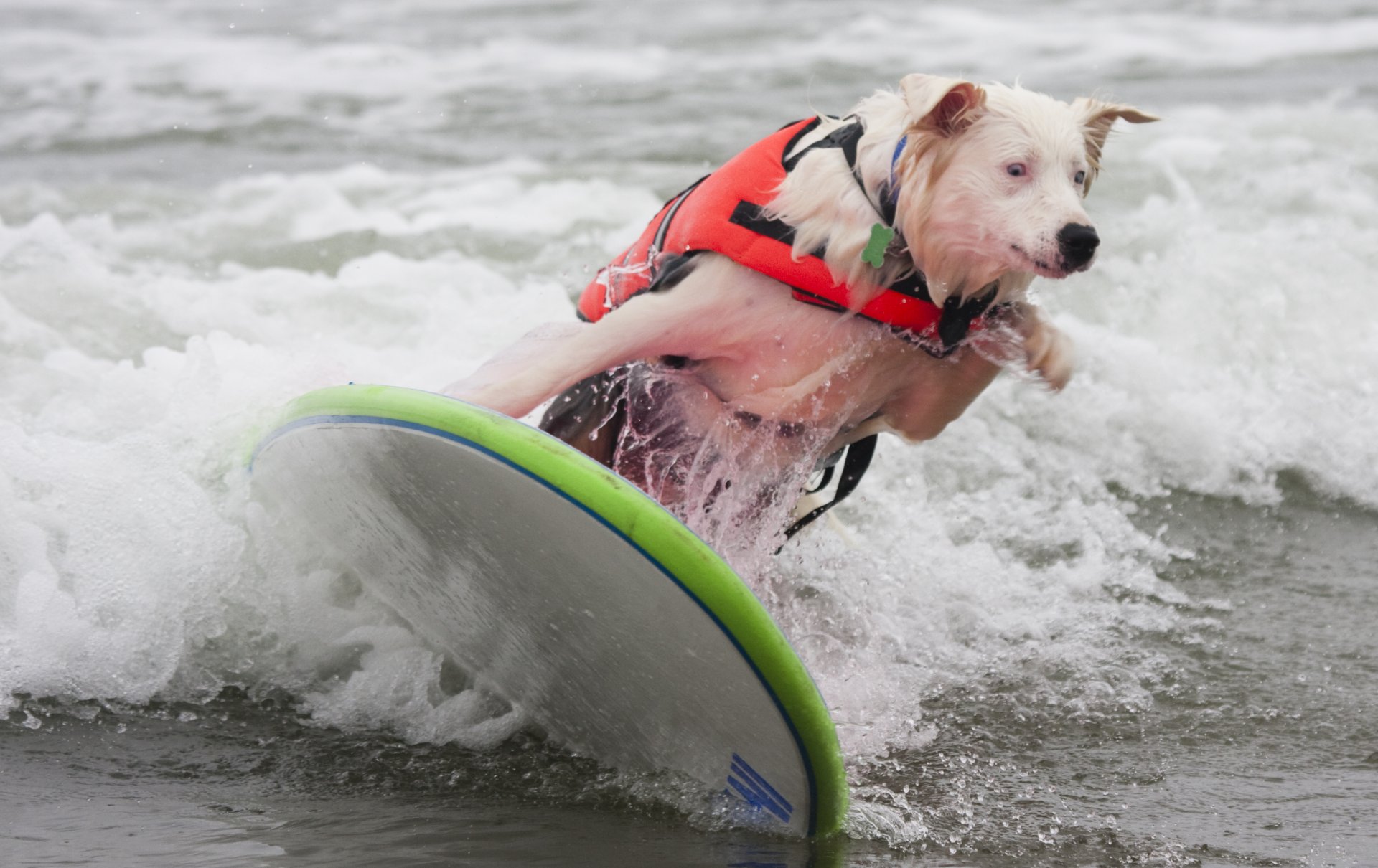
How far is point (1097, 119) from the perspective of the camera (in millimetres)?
2514

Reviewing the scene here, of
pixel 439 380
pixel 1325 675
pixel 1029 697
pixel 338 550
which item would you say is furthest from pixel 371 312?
pixel 1325 675

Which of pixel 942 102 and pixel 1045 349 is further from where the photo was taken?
pixel 1045 349

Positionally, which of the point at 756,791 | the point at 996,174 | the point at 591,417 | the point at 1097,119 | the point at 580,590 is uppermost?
the point at 1097,119

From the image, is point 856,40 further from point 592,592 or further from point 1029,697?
point 592,592

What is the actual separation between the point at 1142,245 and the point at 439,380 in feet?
12.0

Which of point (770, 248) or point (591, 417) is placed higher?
point (770, 248)

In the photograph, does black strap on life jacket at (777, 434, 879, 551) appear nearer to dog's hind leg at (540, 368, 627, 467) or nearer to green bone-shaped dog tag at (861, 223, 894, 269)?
dog's hind leg at (540, 368, 627, 467)

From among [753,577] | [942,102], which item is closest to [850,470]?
[753,577]

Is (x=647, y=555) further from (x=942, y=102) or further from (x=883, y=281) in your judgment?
(x=942, y=102)

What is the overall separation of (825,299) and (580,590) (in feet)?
2.43

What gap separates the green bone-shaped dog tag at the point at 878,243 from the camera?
2.54 metres

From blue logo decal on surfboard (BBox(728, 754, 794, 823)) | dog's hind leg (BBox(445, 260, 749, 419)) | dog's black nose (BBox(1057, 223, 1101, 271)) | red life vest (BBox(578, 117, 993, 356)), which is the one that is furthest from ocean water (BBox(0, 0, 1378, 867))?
dog's black nose (BBox(1057, 223, 1101, 271))

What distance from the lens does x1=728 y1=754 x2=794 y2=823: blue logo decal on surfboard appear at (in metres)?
2.45

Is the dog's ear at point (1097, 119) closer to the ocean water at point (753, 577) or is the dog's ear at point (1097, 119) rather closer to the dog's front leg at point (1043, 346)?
the dog's front leg at point (1043, 346)
